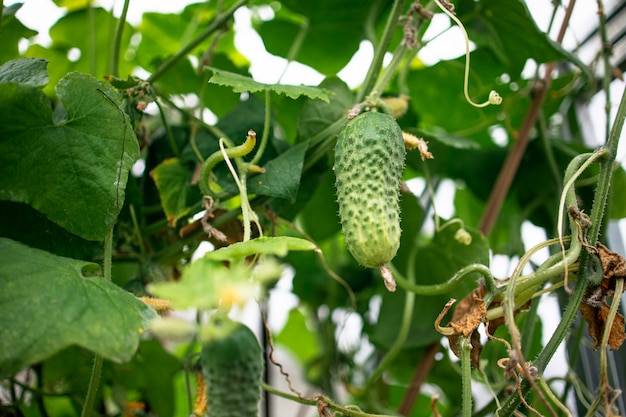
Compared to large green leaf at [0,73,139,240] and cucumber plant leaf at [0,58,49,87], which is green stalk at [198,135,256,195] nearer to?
large green leaf at [0,73,139,240]

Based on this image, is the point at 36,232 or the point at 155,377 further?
the point at 155,377

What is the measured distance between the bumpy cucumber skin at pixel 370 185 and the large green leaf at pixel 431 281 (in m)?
0.32

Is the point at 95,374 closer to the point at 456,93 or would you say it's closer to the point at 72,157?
the point at 72,157

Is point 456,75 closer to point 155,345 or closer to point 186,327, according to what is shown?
point 155,345

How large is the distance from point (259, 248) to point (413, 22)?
0.50m

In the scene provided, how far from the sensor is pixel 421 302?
44.8 inches

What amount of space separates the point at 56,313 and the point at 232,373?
6.1 inches

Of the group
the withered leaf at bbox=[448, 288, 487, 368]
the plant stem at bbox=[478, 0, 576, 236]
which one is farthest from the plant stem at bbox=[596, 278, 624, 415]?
the plant stem at bbox=[478, 0, 576, 236]

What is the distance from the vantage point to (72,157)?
2.33 ft

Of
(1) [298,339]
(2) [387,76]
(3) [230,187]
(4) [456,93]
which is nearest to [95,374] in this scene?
(3) [230,187]

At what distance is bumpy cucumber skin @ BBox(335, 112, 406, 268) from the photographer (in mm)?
605

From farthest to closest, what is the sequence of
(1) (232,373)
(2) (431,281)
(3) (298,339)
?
(3) (298,339)
(2) (431,281)
(1) (232,373)

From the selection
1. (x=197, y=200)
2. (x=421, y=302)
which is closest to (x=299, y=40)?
(x=197, y=200)

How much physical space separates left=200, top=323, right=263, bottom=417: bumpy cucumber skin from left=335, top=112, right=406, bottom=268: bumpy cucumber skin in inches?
5.9
